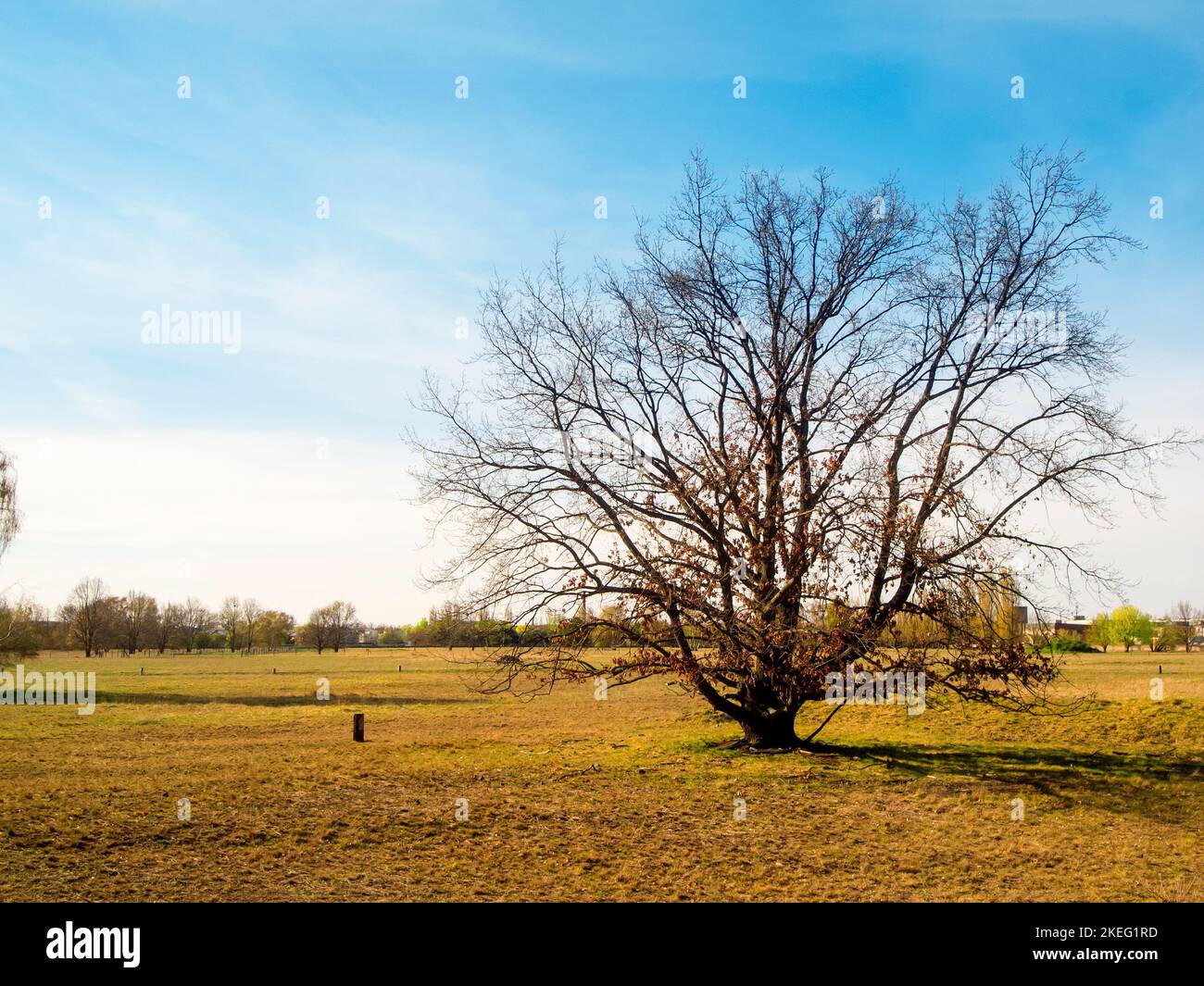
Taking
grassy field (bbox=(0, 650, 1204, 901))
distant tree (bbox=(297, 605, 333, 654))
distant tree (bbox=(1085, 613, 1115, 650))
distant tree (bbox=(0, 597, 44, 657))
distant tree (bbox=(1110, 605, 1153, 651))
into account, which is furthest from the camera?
distant tree (bbox=(297, 605, 333, 654))

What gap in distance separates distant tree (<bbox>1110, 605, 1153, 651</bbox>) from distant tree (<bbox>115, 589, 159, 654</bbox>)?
123 meters

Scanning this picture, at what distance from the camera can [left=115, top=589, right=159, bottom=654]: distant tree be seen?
109312 mm

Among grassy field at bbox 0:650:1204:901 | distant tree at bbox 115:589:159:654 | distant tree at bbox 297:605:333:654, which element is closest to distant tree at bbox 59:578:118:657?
distant tree at bbox 115:589:159:654

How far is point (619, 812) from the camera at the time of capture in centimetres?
1329

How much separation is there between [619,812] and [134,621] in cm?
11727

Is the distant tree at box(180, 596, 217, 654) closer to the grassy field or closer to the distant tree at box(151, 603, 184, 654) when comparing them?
the distant tree at box(151, 603, 184, 654)

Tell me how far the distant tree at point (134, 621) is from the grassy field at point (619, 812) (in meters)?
95.2

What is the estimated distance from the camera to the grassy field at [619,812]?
9.64 meters

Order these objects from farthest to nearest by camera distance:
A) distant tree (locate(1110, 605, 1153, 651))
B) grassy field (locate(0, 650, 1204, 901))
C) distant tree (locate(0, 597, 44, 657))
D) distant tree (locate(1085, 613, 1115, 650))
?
distant tree (locate(1110, 605, 1153, 651)), distant tree (locate(1085, 613, 1115, 650)), distant tree (locate(0, 597, 44, 657)), grassy field (locate(0, 650, 1204, 901))

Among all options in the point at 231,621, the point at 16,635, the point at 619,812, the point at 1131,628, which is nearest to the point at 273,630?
the point at 231,621

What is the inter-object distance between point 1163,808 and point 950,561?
536 centimetres

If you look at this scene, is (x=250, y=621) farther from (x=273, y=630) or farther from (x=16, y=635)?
(x=16, y=635)

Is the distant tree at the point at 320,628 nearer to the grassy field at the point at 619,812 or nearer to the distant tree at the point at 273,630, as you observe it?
the distant tree at the point at 273,630

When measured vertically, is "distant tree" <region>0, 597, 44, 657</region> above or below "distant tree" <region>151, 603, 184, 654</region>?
above
